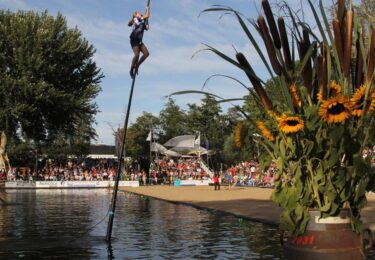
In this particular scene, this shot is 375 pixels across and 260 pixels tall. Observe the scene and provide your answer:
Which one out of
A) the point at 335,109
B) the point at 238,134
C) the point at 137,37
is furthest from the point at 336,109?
the point at 137,37

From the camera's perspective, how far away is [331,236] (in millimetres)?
5504

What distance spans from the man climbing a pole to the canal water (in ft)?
12.6

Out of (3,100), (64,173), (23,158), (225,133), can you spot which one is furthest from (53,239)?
(225,133)

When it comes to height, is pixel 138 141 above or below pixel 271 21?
above

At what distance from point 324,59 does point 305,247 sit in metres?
2.00

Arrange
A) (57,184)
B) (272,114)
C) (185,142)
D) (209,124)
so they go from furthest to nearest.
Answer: (209,124) < (185,142) < (57,184) < (272,114)

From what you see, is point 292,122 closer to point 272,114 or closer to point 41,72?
point 272,114

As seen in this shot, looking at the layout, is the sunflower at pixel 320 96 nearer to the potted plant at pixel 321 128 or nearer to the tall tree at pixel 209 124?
the potted plant at pixel 321 128

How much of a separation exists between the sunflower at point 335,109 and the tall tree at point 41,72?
3648 cm

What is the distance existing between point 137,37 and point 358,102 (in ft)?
22.0

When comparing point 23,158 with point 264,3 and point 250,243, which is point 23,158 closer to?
point 250,243

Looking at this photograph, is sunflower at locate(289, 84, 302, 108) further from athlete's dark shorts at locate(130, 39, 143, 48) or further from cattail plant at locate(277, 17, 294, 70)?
athlete's dark shorts at locate(130, 39, 143, 48)

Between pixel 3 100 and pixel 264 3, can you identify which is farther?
pixel 3 100

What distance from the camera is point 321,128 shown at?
568 centimetres
